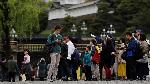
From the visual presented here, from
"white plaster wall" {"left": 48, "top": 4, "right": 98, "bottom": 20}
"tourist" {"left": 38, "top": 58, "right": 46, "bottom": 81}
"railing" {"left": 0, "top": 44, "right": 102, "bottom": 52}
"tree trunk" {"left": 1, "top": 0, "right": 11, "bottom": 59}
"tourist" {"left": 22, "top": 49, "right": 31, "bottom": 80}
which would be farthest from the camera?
"white plaster wall" {"left": 48, "top": 4, "right": 98, "bottom": 20}

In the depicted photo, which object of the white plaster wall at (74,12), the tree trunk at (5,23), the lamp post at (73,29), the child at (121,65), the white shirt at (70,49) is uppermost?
the white shirt at (70,49)

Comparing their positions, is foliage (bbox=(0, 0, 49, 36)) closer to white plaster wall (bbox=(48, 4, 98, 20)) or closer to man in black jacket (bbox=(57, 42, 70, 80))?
man in black jacket (bbox=(57, 42, 70, 80))

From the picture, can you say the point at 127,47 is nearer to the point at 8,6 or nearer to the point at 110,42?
the point at 110,42

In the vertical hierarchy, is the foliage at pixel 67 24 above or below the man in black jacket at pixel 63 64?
below

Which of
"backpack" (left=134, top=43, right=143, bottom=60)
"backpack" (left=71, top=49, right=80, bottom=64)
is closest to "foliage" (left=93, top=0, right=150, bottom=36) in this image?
"backpack" (left=71, top=49, right=80, bottom=64)

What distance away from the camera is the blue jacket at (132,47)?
18391mm

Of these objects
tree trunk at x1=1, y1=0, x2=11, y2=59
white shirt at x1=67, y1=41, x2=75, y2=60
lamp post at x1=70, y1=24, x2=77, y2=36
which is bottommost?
lamp post at x1=70, y1=24, x2=77, y2=36

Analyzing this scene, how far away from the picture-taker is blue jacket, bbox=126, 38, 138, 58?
60.3ft

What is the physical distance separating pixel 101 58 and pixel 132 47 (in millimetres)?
1743

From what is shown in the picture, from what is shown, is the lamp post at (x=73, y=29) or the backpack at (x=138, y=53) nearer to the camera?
the backpack at (x=138, y=53)

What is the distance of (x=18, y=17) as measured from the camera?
134 feet

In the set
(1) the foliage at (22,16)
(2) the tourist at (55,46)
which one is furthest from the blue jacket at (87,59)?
(1) the foliage at (22,16)

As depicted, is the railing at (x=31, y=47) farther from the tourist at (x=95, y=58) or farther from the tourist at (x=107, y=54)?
the tourist at (x=107, y=54)

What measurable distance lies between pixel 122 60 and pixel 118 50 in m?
0.60
